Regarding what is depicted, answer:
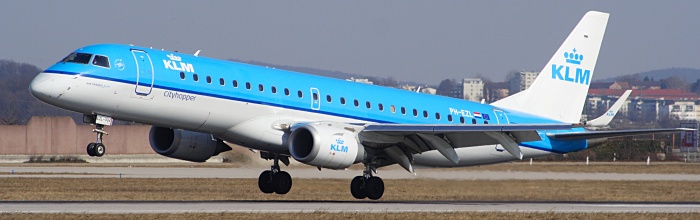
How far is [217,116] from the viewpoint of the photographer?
31656mm

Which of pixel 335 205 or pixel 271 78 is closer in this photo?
pixel 335 205

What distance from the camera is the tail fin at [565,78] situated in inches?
1581

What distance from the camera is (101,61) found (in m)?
29.8

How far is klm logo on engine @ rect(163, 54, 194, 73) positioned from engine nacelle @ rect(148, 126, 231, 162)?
4134 millimetres

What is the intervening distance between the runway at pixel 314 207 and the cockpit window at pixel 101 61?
3.54 m

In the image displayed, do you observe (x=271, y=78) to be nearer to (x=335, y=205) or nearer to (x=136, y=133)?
(x=335, y=205)

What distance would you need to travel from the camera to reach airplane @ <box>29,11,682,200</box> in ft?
97.9

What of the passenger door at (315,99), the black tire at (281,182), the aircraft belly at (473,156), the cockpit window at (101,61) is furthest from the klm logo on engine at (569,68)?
the cockpit window at (101,61)

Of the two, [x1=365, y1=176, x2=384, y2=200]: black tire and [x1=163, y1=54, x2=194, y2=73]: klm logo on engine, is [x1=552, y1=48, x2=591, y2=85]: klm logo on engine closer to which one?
[x1=365, y1=176, x2=384, y2=200]: black tire

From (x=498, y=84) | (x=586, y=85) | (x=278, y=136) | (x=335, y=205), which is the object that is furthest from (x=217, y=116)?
(x=498, y=84)

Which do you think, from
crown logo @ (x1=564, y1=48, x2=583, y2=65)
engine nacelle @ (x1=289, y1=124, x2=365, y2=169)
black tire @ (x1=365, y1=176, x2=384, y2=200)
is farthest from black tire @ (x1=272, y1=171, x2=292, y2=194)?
crown logo @ (x1=564, y1=48, x2=583, y2=65)

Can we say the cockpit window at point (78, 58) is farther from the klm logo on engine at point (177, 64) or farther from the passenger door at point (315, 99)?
the passenger door at point (315, 99)

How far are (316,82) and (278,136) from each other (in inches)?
90.3

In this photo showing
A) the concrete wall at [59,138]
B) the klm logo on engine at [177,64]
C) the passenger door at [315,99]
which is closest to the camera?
the klm logo on engine at [177,64]
